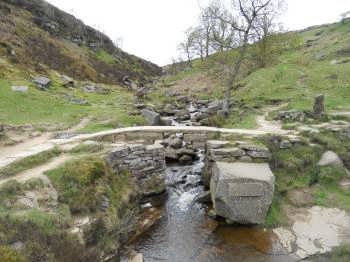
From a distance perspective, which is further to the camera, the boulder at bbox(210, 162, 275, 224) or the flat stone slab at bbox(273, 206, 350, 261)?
the boulder at bbox(210, 162, 275, 224)

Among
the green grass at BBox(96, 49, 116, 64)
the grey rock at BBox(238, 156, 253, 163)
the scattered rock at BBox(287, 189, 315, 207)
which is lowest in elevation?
the scattered rock at BBox(287, 189, 315, 207)

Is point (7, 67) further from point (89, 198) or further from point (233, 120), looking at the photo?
point (89, 198)

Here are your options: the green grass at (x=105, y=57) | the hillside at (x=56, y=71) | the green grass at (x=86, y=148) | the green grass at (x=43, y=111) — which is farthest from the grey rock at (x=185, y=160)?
the green grass at (x=105, y=57)

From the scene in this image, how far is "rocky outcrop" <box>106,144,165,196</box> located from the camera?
12.7m

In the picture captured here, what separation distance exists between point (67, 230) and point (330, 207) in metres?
9.48

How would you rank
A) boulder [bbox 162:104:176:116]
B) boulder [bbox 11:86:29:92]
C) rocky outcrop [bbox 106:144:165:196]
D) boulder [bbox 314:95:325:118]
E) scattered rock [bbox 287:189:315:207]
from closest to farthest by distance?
scattered rock [bbox 287:189:315:207]
rocky outcrop [bbox 106:144:165:196]
boulder [bbox 314:95:325:118]
boulder [bbox 11:86:29:92]
boulder [bbox 162:104:176:116]

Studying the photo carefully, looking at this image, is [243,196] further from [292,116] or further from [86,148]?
[292,116]

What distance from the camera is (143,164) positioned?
A: 13383 mm

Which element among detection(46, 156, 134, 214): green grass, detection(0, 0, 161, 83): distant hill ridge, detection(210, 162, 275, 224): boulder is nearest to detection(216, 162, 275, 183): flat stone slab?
detection(210, 162, 275, 224): boulder

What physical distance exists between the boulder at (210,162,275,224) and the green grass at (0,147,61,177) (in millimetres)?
6569

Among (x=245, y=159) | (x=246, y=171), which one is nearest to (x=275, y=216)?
(x=246, y=171)

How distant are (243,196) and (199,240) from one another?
2337 millimetres

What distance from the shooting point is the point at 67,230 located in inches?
330

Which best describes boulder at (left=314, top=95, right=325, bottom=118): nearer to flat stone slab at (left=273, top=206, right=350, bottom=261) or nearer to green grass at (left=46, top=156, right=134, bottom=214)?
flat stone slab at (left=273, top=206, right=350, bottom=261)
